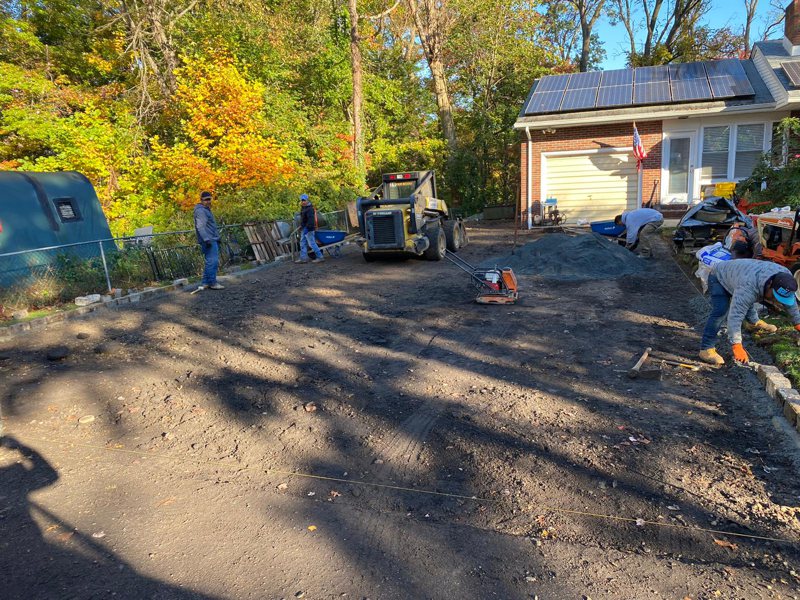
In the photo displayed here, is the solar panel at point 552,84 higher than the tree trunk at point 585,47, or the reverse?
the tree trunk at point 585,47

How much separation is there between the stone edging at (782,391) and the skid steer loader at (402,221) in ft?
26.7

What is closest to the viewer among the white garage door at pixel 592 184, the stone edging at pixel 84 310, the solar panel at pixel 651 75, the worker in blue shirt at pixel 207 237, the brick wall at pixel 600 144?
the stone edging at pixel 84 310

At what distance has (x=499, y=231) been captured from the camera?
1886cm

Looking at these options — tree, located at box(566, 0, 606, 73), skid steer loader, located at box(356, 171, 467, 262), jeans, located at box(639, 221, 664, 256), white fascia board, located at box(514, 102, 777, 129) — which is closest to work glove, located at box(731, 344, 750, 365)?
jeans, located at box(639, 221, 664, 256)

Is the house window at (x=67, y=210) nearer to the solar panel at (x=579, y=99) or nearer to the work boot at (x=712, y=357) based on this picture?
the work boot at (x=712, y=357)

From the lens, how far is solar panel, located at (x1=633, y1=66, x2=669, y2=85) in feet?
59.3

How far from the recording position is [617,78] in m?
19.0

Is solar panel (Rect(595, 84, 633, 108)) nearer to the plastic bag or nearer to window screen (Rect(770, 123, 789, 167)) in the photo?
window screen (Rect(770, 123, 789, 167))

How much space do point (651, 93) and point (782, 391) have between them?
50.2 ft

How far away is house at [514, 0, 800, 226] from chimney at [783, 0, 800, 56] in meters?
0.03

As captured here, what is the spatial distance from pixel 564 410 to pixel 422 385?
1467 millimetres

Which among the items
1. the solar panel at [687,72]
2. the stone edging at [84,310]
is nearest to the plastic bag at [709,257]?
the stone edging at [84,310]

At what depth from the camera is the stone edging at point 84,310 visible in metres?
7.89

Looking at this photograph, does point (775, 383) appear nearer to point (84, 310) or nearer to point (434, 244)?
point (434, 244)
